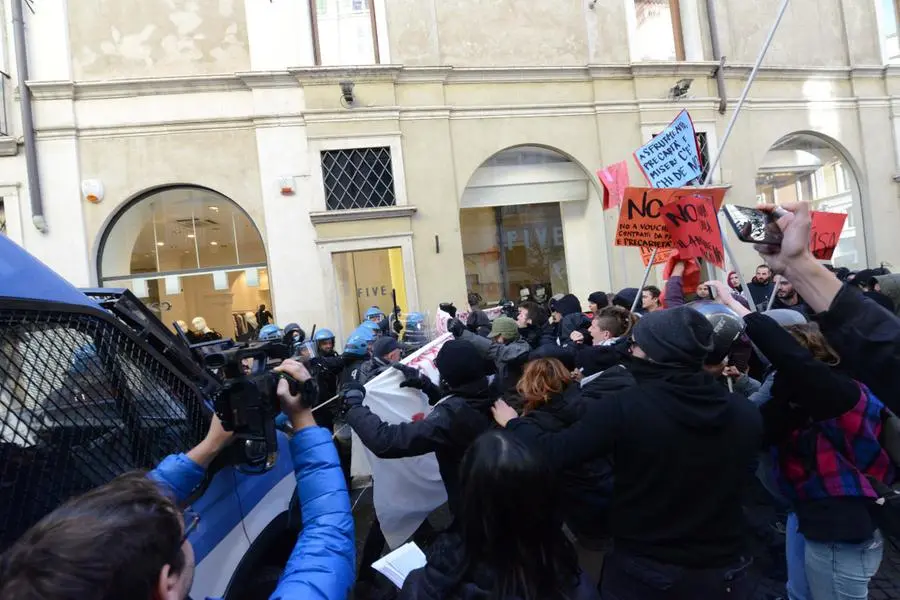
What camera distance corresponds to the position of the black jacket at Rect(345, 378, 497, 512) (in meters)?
2.67

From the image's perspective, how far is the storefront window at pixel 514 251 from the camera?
12.3 metres

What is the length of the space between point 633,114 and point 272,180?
744 cm

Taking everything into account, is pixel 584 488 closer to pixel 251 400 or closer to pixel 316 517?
pixel 316 517

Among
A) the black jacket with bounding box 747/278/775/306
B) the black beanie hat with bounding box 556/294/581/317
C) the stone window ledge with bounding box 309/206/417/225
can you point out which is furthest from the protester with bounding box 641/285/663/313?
the stone window ledge with bounding box 309/206/417/225

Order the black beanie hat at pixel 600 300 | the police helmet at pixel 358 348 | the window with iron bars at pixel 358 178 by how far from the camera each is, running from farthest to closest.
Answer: the window with iron bars at pixel 358 178 < the black beanie hat at pixel 600 300 < the police helmet at pixel 358 348

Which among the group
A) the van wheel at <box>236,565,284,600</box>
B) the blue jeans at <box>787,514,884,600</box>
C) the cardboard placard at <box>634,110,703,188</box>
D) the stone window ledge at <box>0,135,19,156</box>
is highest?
the stone window ledge at <box>0,135,19,156</box>

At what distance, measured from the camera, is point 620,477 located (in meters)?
1.91

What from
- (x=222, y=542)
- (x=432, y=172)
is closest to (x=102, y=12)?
(x=432, y=172)

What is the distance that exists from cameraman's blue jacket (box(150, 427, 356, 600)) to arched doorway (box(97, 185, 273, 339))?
894cm

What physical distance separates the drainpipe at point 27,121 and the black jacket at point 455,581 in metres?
10.6

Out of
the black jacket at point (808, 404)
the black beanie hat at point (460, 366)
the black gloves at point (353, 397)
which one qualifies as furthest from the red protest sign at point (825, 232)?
the black gloves at point (353, 397)

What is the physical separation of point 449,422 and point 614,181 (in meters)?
6.47

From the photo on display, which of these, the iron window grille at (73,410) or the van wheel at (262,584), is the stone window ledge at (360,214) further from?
the van wheel at (262,584)

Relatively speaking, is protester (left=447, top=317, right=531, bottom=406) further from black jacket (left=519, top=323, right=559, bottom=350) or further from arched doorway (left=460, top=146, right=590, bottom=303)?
arched doorway (left=460, top=146, right=590, bottom=303)
